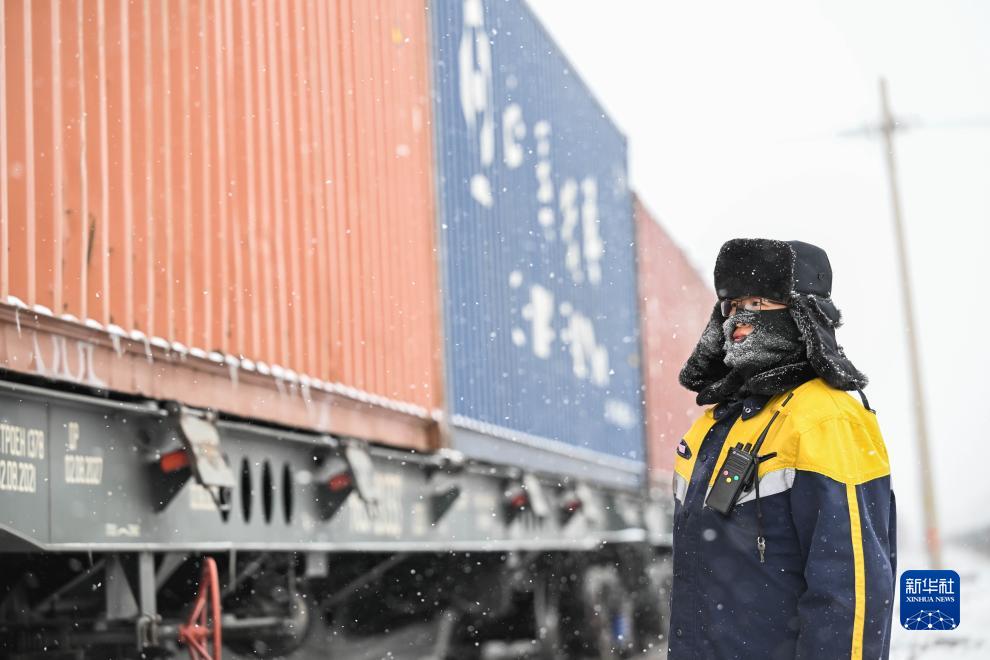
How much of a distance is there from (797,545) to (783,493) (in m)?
0.09

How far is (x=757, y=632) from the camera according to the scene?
2451mm

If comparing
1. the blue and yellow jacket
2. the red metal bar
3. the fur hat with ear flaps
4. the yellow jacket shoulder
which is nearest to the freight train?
the red metal bar

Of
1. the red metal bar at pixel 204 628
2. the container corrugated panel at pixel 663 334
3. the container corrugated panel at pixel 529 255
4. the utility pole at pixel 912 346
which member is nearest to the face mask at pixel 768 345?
the red metal bar at pixel 204 628

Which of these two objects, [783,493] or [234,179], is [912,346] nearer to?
[234,179]

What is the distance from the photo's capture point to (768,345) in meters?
2.57

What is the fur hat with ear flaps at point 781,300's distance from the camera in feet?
8.26

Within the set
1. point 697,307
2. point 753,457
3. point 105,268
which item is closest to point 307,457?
point 105,268

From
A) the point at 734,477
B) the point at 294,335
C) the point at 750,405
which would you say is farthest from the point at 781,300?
the point at 294,335

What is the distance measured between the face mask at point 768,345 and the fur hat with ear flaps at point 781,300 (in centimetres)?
3

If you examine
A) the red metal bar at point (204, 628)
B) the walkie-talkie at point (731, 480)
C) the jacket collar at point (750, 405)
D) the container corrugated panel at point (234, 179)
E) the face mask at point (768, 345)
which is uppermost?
the container corrugated panel at point (234, 179)

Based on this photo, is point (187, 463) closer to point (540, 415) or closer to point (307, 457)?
point (307, 457)

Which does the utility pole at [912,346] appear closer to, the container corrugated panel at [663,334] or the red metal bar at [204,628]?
the container corrugated panel at [663,334]

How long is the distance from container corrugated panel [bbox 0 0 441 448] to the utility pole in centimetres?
428

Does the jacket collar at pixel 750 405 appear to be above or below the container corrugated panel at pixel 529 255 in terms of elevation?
below
